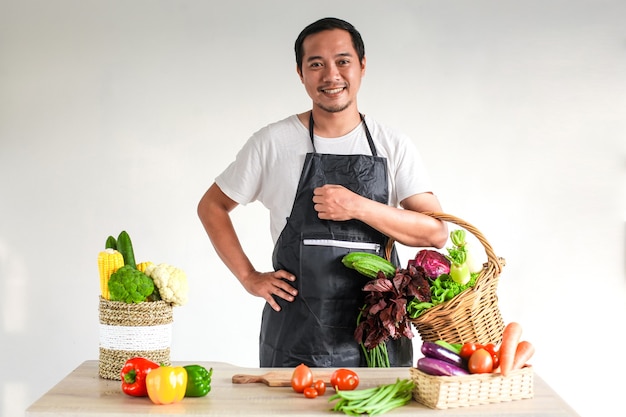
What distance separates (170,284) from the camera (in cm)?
238

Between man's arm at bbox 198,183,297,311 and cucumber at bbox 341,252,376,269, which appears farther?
man's arm at bbox 198,183,297,311

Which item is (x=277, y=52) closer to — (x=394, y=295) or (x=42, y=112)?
(x=42, y=112)

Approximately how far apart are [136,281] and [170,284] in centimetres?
10

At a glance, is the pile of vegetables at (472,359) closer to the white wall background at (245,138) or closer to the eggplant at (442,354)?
the eggplant at (442,354)

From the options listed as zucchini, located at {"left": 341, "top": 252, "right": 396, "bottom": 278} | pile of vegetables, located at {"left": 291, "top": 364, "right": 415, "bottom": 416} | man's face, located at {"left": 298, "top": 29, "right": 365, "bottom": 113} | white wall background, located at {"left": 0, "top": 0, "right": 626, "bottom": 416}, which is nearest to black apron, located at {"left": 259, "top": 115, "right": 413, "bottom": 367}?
zucchini, located at {"left": 341, "top": 252, "right": 396, "bottom": 278}

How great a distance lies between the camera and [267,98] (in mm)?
4895

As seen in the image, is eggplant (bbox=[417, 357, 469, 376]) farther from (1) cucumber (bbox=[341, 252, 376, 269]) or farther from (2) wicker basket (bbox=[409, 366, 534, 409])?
(1) cucumber (bbox=[341, 252, 376, 269])

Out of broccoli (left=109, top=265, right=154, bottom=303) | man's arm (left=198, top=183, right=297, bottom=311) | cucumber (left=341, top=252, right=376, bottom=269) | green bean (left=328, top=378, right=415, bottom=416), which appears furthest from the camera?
man's arm (left=198, top=183, right=297, bottom=311)

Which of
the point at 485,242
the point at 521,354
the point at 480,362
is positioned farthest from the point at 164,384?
the point at 485,242

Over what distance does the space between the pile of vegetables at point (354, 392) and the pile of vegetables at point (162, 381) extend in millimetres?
274

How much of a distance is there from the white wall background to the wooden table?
256cm

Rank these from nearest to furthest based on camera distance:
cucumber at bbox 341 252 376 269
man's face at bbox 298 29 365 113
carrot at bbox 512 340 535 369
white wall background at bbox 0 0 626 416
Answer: carrot at bbox 512 340 535 369 < cucumber at bbox 341 252 376 269 < man's face at bbox 298 29 365 113 < white wall background at bbox 0 0 626 416

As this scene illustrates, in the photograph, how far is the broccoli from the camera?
2.34 meters

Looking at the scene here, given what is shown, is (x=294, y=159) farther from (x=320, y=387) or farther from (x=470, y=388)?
(x=470, y=388)
